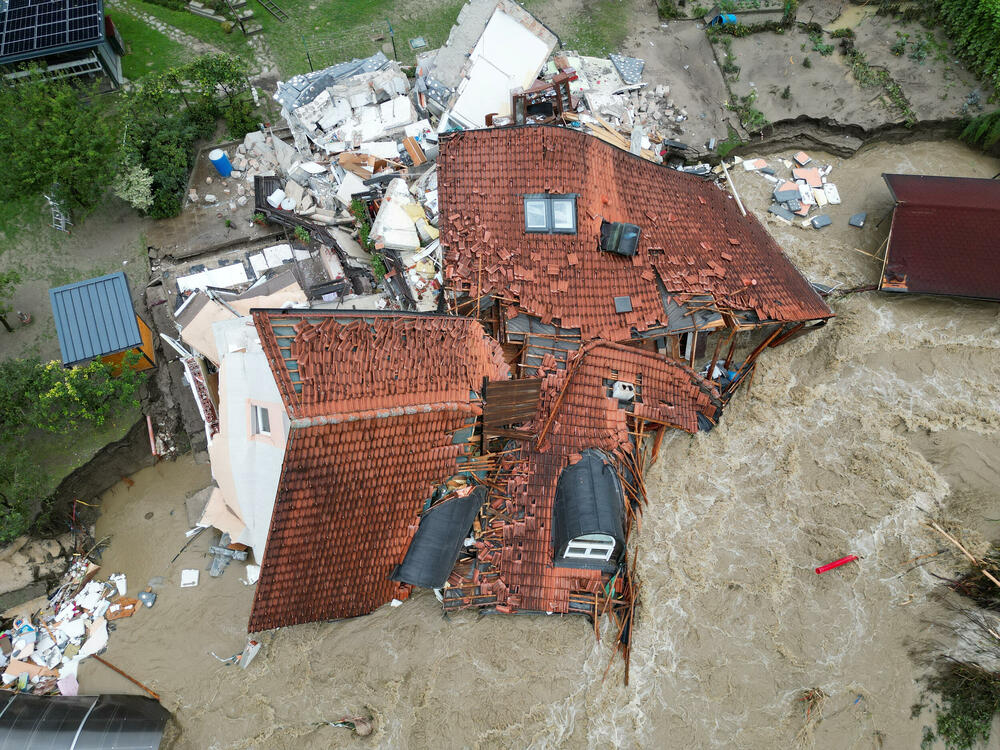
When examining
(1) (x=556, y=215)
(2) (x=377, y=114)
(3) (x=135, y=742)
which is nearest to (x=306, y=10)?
(2) (x=377, y=114)

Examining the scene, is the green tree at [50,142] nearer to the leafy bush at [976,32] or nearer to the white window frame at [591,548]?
the white window frame at [591,548]

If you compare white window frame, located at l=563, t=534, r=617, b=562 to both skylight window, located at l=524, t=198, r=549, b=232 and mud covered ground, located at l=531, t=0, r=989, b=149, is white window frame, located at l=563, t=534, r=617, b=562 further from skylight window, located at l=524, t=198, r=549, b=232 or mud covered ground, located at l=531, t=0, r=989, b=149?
mud covered ground, located at l=531, t=0, r=989, b=149

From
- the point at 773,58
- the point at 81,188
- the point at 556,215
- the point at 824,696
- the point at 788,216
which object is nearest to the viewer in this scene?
the point at 824,696

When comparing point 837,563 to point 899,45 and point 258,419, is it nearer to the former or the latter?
point 258,419

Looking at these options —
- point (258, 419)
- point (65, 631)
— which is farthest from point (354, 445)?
point (65, 631)

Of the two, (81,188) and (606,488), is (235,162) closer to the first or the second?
(81,188)

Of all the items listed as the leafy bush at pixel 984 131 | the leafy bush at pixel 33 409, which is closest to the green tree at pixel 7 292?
the leafy bush at pixel 33 409
